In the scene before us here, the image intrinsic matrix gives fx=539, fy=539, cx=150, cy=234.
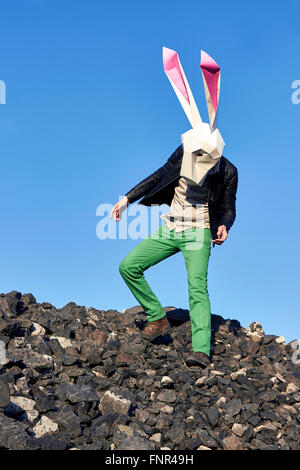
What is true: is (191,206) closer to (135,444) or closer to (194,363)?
(194,363)

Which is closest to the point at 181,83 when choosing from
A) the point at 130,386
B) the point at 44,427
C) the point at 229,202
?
the point at 229,202

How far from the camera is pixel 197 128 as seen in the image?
621cm

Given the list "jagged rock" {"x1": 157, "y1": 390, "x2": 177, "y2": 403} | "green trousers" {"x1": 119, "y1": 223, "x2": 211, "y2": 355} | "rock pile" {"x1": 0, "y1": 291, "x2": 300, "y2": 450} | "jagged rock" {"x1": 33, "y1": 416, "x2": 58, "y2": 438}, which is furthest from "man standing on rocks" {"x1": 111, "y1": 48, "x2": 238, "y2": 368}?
"jagged rock" {"x1": 33, "y1": 416, "x2": 58, "y2": 438}

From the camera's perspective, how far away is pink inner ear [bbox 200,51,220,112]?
5816 millimetres

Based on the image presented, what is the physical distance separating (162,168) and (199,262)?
1.35 m

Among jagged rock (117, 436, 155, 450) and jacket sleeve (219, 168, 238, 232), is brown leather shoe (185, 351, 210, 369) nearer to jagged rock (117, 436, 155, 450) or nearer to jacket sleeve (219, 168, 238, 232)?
jacket sleeve (219, 168, 238, 232)

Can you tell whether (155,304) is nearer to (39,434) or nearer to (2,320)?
(2,320)

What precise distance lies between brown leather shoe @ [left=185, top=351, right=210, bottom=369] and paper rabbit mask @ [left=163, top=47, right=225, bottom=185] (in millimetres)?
2018

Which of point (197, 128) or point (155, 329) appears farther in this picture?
point (155, 329)

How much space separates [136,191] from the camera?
6.99 m

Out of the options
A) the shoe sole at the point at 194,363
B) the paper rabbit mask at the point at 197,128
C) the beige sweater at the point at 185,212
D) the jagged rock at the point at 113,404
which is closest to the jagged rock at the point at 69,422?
the jagged rock at the point at 113,404

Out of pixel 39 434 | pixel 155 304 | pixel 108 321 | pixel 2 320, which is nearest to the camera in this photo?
pixel 39 434

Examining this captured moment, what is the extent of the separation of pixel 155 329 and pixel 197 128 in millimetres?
2584

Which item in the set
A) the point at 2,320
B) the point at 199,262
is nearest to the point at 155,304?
the point at 199,262
